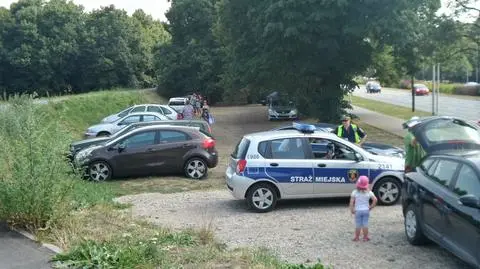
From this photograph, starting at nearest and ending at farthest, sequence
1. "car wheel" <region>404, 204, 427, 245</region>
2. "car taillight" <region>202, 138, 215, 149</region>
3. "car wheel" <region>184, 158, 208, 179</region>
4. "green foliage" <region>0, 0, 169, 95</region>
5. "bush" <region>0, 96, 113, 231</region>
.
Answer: "bush" <region>0, 96, 113, 231</region>, "car wheel" <region>404, 204, 427, 245</region>, "car wheel" <region>184, 158, 208, 179</region>, "car taillight" <region>202, 138, 215, 149</region>, "green foliage" <region>0, 0, 169, 95</region>

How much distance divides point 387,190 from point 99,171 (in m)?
7.95

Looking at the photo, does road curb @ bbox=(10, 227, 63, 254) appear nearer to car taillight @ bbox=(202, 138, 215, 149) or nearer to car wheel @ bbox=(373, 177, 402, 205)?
car wheel @ bbox=(373, 177, 402, 205)

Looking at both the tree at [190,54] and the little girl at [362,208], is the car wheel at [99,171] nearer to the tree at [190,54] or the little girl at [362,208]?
the little girl at [362,208]

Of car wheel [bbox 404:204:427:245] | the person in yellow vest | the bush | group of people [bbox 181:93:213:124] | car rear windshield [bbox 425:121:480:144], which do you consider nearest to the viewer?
the bush

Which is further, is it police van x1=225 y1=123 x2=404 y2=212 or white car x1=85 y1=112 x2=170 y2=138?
white car x1=85 y1=112 x2=170 y2=138

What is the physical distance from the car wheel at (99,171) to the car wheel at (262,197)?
5968 millimetres

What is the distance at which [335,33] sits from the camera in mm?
29250

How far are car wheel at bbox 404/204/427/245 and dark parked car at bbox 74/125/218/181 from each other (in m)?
8.40

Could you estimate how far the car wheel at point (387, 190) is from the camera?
1200 cm

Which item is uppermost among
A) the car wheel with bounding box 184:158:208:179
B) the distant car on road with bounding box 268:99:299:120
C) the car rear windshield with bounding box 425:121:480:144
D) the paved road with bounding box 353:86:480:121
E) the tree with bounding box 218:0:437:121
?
the tree with bounding box 218:0:437:121

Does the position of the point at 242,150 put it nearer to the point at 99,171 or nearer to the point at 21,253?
the point at 21,253

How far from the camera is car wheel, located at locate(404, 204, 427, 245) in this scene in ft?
28.0

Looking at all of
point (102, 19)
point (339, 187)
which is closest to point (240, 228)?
point (339, 187)

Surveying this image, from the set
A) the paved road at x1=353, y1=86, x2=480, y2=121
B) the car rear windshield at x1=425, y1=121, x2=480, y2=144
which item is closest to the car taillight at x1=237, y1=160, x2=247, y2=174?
the car rear windshield at x1=425, y1=121, x2=480, y2=144
